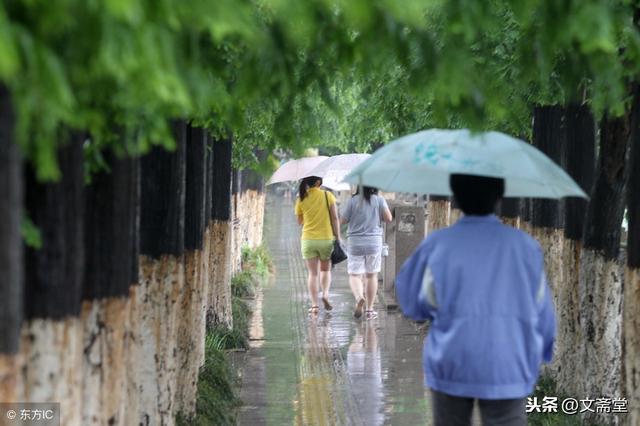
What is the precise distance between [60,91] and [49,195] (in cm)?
141

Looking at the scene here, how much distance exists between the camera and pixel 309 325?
15852 millimetres

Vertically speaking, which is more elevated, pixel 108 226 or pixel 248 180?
pixel 248 180

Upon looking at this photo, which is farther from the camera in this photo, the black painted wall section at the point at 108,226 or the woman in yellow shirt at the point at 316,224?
the woman in yellow shirt at the point at 316,224

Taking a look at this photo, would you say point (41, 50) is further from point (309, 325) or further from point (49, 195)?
point (309, 325)

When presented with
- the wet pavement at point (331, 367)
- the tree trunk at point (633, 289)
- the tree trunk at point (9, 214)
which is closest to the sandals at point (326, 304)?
the wet pavement at point (331, 367)

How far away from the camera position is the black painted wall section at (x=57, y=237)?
15.4 feet

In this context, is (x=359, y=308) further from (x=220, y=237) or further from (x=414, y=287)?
(x=414, y=287)

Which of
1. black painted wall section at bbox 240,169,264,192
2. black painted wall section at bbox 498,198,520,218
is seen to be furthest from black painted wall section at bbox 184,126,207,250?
black painted wall section at bbox 240,169,264,192

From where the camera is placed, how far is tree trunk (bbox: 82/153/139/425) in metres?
5.44

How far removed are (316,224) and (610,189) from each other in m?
7.27

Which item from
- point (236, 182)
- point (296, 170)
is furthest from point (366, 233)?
point (236, 182)

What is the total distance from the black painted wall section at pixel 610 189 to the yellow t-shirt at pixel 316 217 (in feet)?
22.4

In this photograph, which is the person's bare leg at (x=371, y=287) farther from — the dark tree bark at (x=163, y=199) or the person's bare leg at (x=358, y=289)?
the dark tree bark at (x=163, y=199)

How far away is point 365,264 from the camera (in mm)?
15609
